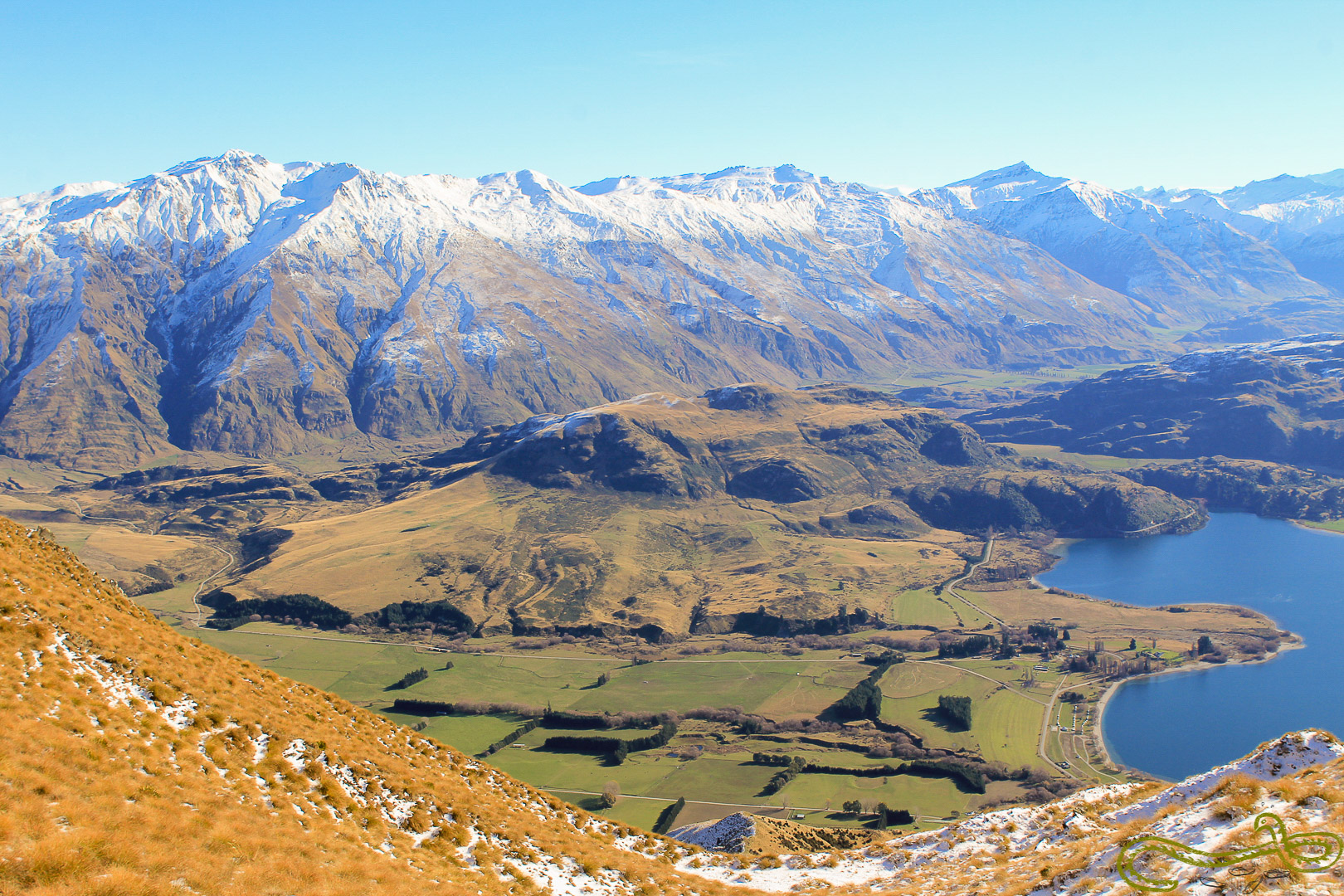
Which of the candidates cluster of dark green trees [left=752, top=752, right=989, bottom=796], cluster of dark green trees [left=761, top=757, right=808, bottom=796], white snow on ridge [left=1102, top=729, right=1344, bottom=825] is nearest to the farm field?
cluster of dark green trees [left=752, top=752, right=989, bottom=796]

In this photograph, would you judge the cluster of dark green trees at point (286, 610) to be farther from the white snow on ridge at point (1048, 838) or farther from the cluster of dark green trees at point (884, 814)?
the white snow on ridge at point (1048, 838)

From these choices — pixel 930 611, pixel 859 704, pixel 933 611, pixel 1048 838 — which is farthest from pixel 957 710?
pixel 1048 838

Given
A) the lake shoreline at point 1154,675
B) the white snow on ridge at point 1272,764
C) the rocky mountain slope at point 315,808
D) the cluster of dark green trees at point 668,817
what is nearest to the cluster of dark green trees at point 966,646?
the lake shoreline at point 1154,675

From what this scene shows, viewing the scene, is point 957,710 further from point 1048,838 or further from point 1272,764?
point 1272,764

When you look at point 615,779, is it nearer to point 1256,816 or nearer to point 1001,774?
point 1001,774

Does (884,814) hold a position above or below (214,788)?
below

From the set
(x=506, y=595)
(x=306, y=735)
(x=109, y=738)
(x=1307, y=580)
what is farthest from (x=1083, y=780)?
(x=1307, y=580)

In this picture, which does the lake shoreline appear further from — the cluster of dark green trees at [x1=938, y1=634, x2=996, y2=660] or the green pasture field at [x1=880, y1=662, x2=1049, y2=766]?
the cluster of dark green trees at [x1=938, y1=634, x2=996, y2=660]
